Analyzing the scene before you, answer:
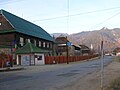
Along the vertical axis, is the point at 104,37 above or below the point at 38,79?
above

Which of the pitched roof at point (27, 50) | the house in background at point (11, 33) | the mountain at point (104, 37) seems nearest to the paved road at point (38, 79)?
the mountain at point (104, 37)

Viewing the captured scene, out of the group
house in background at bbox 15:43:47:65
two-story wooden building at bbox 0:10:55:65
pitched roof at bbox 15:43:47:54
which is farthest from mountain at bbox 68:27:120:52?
two-story wooden building at bbox 0:10:55:65

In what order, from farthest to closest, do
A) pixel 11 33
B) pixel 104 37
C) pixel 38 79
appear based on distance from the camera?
1. pixel 11 33
2. pixel 38 79
3. pixel 104 37

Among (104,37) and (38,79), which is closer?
(104,37)

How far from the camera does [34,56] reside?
186ft

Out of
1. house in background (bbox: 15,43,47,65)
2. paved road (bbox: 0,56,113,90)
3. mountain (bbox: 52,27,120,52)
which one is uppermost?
mountain (bbox: 52,27,120,52)

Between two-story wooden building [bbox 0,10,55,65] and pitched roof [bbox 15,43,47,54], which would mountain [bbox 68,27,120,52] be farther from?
two-story wooden building [bbox 0,10,55,65]

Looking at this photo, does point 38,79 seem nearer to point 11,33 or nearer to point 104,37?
point 104,37

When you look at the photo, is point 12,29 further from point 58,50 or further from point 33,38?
point 58,50

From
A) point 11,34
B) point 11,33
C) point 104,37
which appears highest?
point 11,33

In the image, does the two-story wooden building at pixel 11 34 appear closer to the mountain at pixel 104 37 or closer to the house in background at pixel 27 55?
the house in background at pixel 27 55

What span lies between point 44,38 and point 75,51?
1963 inches

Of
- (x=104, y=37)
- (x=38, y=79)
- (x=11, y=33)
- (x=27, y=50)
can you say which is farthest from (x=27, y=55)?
(x=104, y=37)

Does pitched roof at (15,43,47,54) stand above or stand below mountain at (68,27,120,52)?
below
